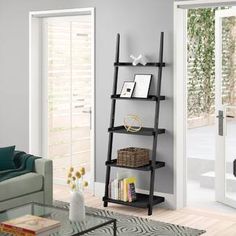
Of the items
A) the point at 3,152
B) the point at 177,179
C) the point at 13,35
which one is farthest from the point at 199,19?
the point at 3,152

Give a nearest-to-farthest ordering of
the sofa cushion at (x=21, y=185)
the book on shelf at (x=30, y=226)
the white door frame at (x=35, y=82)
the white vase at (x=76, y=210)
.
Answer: the book on shelf at (x=30, y=226) → the white vase at (x=76, y=210) → the sofa cushion at (x=21, y=185) → the white door frame at (x=35, y=82)

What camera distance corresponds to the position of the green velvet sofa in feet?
18.4

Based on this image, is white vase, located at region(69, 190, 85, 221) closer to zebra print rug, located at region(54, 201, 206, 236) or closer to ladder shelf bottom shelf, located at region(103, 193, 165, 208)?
zebra print rug, located at region(54, 201, 206, 236)

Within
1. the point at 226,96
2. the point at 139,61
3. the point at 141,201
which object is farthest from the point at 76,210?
the point at 226,96

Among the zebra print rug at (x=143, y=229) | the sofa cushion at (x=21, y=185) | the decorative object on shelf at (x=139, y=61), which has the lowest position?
the zebra print rug at (x=143, y=229)

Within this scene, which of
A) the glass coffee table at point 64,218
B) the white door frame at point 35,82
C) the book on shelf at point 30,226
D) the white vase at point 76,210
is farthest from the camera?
the white door frame at point 35,82

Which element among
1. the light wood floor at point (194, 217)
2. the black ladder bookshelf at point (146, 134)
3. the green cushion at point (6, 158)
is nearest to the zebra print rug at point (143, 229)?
the light wood floor at point (194, 217)

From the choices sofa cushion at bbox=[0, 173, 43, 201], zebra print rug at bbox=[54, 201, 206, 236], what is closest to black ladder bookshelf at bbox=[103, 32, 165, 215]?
zebra print rug at bbox=[54, 201, 206, 236]

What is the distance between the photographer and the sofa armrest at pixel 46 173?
19.6ft

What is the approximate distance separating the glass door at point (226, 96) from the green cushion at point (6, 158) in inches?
87.5

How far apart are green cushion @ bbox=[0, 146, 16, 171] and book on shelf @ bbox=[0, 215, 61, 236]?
5.02ft

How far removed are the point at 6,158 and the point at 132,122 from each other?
1.44 metres

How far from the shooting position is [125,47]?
259 inches

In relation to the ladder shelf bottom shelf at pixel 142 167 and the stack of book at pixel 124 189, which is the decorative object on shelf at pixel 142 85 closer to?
the ladder shelf bottom shelf at pixel 142 167
